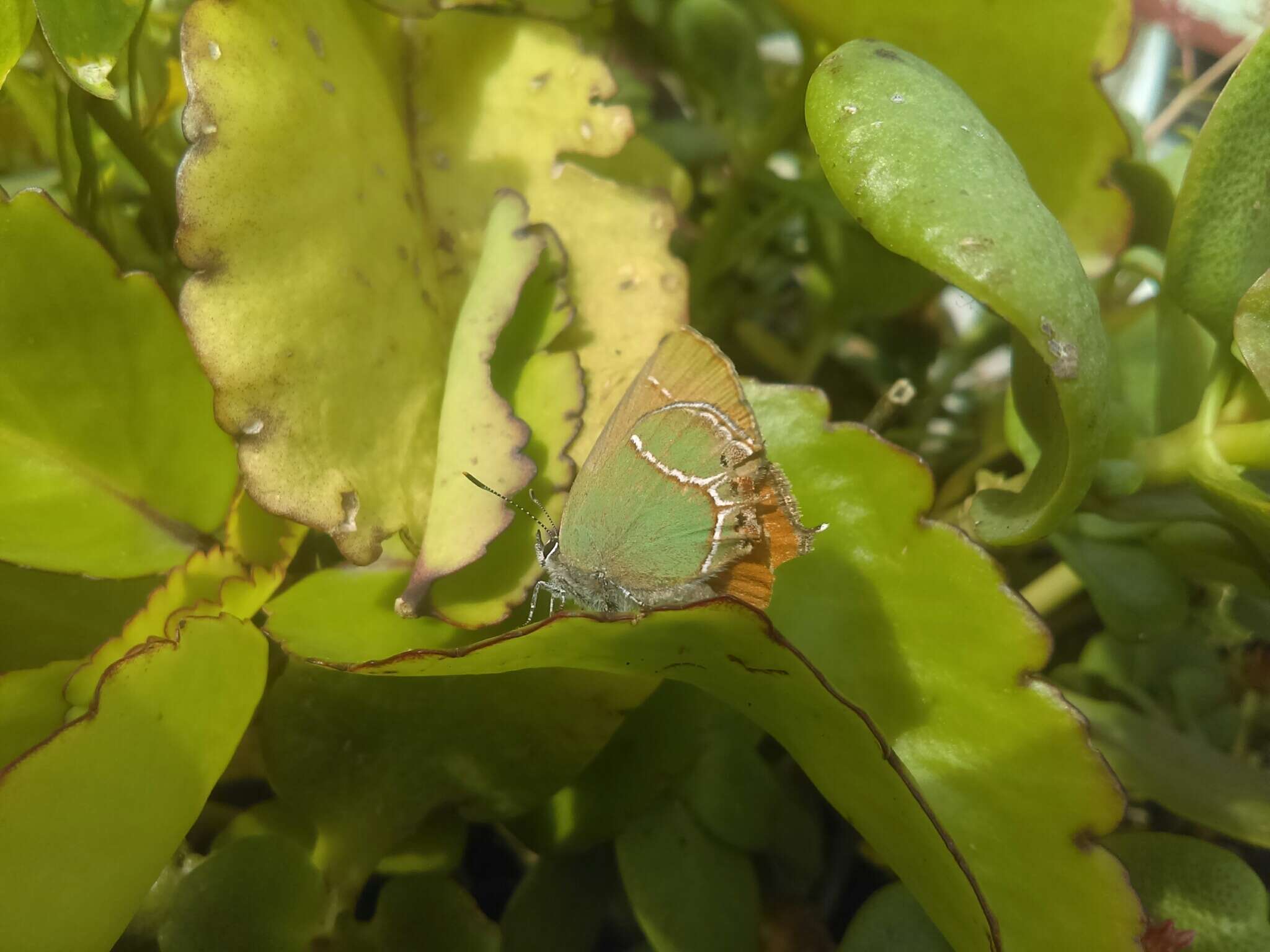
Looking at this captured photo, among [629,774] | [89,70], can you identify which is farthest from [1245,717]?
[89,70]

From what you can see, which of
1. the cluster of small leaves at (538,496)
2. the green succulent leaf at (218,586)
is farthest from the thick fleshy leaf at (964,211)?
the green succulent leaf at (218,586)

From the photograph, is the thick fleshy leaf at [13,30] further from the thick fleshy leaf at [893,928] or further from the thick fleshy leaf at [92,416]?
the thick fleshy leaf at [893,928]

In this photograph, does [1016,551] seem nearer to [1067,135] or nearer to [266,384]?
[1067,135]

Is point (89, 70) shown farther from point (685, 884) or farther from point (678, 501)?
point (685, 884)

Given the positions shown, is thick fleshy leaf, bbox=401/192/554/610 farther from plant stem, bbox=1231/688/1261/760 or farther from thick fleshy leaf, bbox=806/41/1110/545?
plant stem, bbox=1231/688/1261/760

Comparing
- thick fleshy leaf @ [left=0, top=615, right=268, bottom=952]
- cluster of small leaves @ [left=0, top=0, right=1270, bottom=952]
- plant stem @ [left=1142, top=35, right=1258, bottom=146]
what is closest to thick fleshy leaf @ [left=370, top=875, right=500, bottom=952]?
cluster of small leaves @ [left=0, top=0, right=1270, bottom=952]

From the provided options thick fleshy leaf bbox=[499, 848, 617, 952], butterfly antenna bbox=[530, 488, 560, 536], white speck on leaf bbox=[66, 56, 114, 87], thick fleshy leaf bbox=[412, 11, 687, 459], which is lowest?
thick fleshy leaf bbox=[499, 848, 617, 952]
